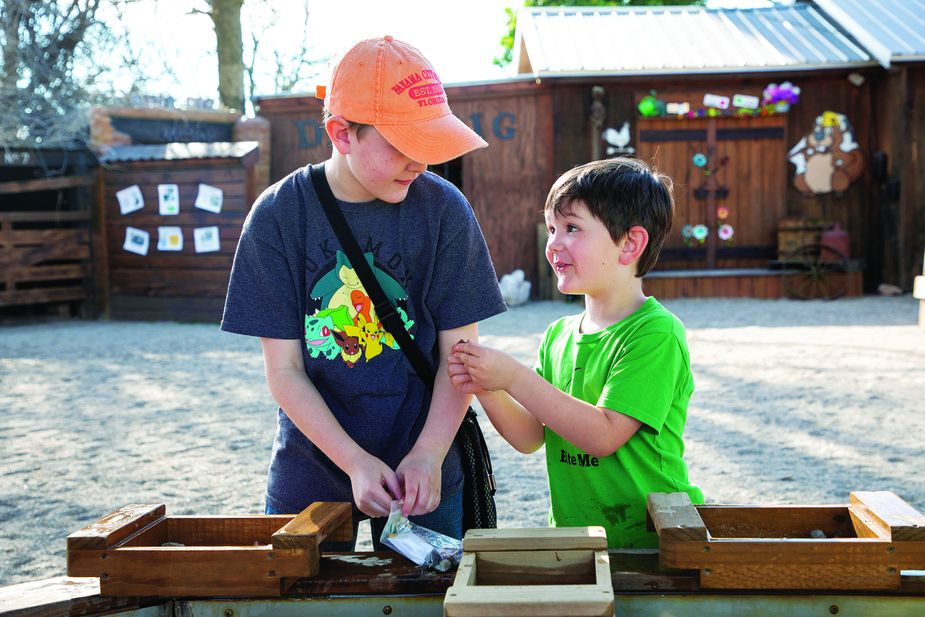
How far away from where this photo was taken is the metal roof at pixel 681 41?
1214 cm

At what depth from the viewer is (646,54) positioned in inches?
500

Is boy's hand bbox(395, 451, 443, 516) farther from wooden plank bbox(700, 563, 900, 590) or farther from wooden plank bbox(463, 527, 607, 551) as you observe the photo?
wooden plank bbox(700, 563, 900, 590)

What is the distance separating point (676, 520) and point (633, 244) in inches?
28.4

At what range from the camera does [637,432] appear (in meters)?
2.01

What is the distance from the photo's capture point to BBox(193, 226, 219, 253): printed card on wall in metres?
11.7

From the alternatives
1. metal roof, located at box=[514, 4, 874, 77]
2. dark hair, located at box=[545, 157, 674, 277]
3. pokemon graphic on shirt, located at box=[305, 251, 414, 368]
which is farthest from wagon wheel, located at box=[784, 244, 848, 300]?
pokemon graphic on shirt, located at box=[305, 251, 414, 368]

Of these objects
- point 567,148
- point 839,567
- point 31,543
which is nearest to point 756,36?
point 567,148

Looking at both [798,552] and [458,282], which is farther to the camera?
[458,282]

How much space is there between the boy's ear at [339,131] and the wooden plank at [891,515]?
114cm

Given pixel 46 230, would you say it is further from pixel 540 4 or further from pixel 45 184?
pixel 540 4

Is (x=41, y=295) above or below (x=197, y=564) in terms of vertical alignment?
below

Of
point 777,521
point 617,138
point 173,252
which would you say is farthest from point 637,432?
point 617,138

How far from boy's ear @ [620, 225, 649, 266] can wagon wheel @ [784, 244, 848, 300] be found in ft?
35.4

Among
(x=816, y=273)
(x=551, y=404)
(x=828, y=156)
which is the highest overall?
(x=828, y=156)
